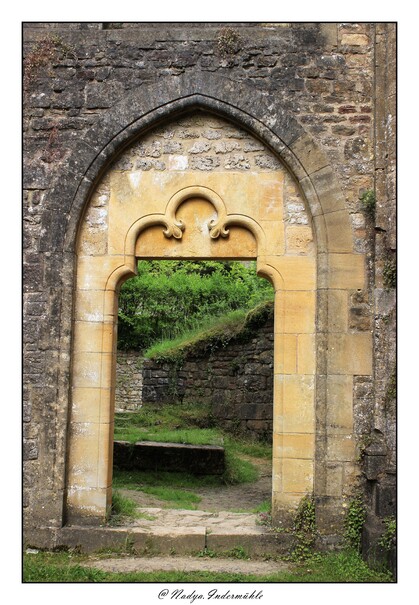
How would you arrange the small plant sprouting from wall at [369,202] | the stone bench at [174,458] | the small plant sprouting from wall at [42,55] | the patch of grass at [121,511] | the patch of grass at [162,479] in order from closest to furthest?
the small plant sprouting from wall at [369,202] → the patch of grass at [121,511] → the small plant sprouting from wall at [42,55] → the patch of grass at [162,479] → the stone bench at [174,458]

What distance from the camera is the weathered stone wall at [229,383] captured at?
11.9 metres

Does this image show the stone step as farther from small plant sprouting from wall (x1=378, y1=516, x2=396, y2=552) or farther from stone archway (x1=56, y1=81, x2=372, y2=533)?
small plant sprouting from wall (x1=378, y1=516, x2=396, y2=552)

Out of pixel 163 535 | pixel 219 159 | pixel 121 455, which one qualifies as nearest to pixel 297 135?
pixel 219 159

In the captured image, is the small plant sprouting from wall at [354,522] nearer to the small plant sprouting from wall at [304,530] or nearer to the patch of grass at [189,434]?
the small plant sprouting from wall at [304,530]

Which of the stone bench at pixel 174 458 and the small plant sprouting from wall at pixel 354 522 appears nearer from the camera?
the small plant sprouting from wall at pixel 354 522

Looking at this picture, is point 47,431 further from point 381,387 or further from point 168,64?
point 168,64

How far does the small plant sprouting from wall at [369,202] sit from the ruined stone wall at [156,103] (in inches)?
2.2

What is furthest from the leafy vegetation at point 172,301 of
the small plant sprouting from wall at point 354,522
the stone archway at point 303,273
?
the small plant sprouting from wall at point 354,522

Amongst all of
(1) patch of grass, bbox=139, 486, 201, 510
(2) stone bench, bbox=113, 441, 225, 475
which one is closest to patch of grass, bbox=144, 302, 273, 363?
(2) stone bench, bbox=113, 441, 225, 475

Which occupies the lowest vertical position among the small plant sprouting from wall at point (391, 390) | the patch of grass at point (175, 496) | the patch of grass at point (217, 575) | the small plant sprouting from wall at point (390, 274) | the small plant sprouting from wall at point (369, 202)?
the patch of grass at point (175, 496)

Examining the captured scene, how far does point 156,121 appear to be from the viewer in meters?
5.93

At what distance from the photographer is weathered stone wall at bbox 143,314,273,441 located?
11.9 meters

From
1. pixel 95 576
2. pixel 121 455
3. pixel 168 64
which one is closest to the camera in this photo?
pixel 95 576

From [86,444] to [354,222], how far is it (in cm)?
334
